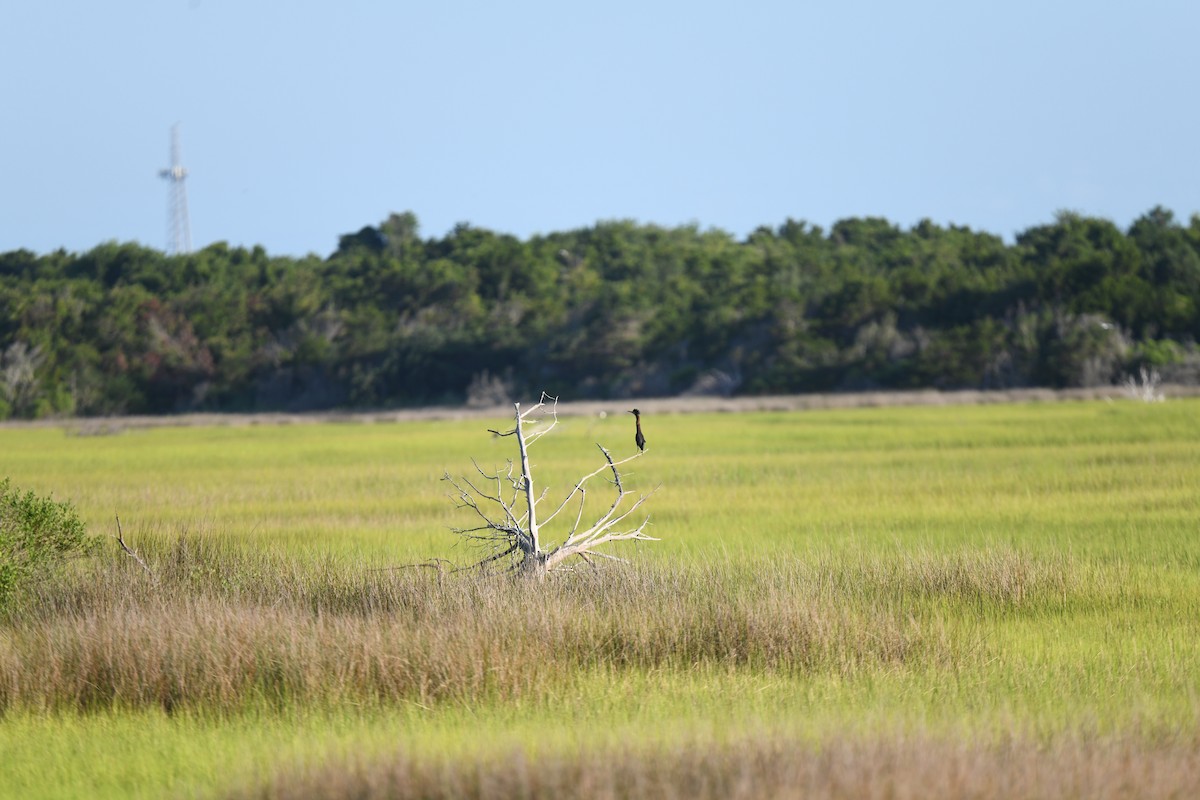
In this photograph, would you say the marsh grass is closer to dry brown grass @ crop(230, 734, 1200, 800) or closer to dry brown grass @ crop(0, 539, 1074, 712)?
dry brown grass @ crop(0, 539, 1074, 712)

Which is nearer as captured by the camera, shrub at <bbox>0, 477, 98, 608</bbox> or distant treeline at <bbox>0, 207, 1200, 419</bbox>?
shrub at <bbox>0, 477, 98, 608</bbox>

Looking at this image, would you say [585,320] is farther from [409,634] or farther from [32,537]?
[409,634]

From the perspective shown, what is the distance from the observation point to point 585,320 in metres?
76.6

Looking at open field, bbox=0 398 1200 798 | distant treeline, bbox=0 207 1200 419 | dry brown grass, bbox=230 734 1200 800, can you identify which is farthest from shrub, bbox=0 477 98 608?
distant treeline, bbox=0 207 1200 419

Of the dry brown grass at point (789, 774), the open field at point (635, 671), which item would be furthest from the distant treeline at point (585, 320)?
the dry brown grass at point (789, 774)

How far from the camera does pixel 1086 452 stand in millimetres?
28625

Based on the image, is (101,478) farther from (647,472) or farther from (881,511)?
(881,511)

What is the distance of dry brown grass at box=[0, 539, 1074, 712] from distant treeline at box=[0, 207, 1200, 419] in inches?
1948

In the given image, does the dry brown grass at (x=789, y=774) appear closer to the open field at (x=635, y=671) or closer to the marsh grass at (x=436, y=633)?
the open field at (x=635, y=671)

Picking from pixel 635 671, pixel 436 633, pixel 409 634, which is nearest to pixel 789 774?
pixel 635 671

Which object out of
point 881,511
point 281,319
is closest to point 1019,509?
point 881,511

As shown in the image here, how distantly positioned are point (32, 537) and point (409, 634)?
13.5ft

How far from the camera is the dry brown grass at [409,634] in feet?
28.5

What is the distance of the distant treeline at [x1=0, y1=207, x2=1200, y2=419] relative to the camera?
61938mm
